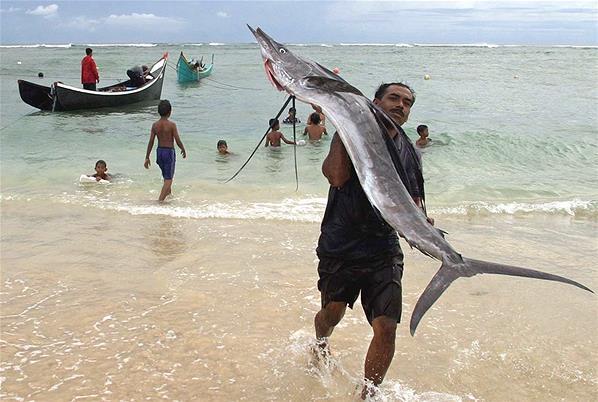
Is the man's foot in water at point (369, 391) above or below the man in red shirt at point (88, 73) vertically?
below

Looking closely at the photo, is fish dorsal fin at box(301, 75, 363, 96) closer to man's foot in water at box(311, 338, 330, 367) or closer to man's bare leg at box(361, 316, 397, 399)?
man's bare leg at box(361, 316, 397, 399)

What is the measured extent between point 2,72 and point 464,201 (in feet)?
114

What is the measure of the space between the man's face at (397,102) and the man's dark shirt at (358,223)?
0.78 ft

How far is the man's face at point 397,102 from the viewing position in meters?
3.02

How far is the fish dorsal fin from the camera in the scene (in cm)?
254

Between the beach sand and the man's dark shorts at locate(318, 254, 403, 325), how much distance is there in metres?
0.66

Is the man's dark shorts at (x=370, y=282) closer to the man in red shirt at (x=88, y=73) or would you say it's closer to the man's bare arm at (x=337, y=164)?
the man's bare arm at (x=337, y=164)

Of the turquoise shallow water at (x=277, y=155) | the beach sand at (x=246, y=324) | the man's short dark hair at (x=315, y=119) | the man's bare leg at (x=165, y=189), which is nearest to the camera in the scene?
the beach sand at (x=246, y=324)

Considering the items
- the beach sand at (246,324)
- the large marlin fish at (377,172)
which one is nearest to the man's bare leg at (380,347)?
the beach sand at (246,324)

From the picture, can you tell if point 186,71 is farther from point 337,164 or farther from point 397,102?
point 337,164

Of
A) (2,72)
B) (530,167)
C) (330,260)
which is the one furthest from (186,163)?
(2,72)

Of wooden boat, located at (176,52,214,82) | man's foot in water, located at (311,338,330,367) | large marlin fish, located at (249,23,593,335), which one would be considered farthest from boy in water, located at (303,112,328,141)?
wooden boat, located at (176,52,214,82)

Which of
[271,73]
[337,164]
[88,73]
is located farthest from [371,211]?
[88,73]

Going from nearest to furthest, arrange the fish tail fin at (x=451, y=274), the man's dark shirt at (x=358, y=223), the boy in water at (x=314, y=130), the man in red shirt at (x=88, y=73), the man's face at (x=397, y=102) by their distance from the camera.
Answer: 1. the fish tail fin at (x=451, y=274)
2. the man's dark shirt at (x=358, y=223)
3. the man's face at (x=397, y=102)
4. the boy in water at (x=314, y=130)
5. the man in red shirt at (x=88, y=73)
